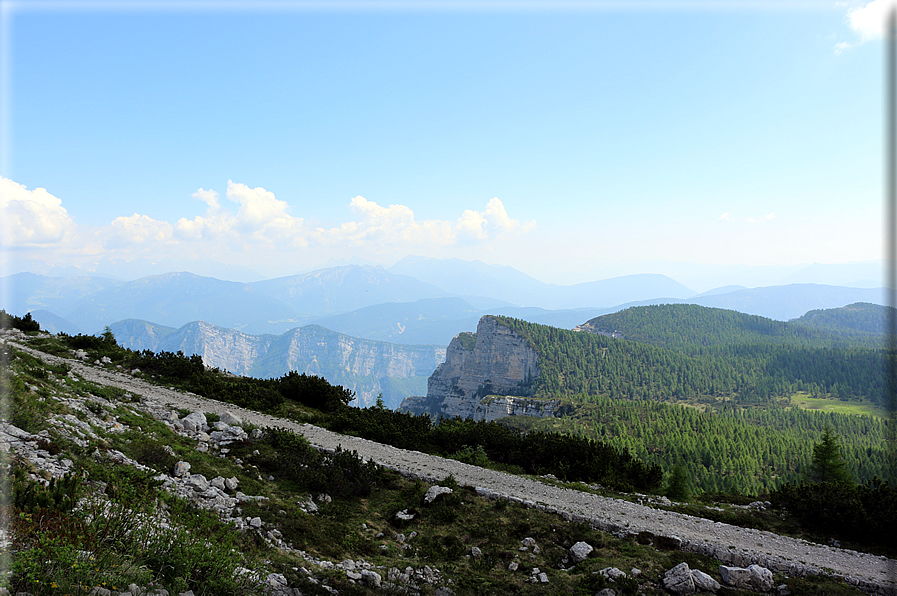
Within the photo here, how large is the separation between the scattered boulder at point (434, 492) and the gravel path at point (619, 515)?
1.33 metres

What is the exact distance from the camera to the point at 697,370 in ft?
531

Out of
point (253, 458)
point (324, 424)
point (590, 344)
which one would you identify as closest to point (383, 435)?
point (324, 424)

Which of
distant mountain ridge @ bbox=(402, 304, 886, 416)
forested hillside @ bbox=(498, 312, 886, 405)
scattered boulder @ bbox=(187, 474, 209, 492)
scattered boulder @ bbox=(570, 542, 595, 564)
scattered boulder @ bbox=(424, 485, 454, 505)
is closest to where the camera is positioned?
scattered boulder @ bbox=(187, 474, 209, 492)

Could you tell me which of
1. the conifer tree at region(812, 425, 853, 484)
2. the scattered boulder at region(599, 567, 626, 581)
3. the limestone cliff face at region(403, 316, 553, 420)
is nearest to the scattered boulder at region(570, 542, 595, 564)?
the scattered boulder at region(599, 567, 626, 581)

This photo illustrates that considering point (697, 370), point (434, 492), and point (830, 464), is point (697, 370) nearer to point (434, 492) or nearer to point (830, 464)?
point (830, 464)

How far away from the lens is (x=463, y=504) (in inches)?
533

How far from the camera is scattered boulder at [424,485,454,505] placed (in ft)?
44.4

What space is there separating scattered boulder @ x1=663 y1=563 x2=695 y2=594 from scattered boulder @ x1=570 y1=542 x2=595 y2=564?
1.91 metres

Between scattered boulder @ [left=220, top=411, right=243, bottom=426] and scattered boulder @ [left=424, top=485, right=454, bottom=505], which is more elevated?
scattered boulder @ [left=220, top=411, right=243, bottom=426]

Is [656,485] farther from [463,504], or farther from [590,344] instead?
[590,344]

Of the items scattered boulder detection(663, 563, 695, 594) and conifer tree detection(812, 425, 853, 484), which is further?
conifer tree detection(812, 425, 853, 484)

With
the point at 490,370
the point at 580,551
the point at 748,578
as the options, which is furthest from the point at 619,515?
the point at 490,370

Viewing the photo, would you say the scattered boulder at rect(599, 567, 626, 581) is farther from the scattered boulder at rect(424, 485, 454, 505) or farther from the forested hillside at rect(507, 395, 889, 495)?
the forested hillside at rect(507, 395, 889, 495)

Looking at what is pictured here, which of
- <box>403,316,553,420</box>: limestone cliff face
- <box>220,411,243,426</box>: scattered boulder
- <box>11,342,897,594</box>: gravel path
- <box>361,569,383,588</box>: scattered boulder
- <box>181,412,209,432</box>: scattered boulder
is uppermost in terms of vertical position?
<box>181,412,209,432</box>: scattered boulder
